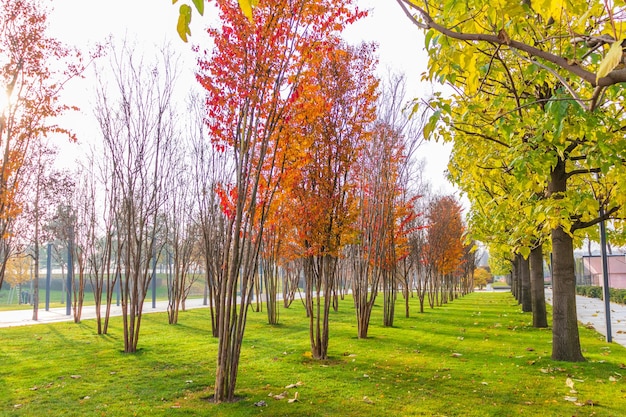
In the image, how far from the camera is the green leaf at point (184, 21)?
1715 millimetres

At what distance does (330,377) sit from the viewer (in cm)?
732

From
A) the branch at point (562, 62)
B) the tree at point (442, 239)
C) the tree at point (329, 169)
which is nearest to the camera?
the branch at point (562, 62)

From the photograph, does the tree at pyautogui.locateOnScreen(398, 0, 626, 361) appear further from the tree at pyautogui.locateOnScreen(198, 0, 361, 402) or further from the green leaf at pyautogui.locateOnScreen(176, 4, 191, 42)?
the tree at pyautogui.locateOnScreen(198, 0, 361, 402)

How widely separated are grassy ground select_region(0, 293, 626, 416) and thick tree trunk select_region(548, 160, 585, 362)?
0.30 meters

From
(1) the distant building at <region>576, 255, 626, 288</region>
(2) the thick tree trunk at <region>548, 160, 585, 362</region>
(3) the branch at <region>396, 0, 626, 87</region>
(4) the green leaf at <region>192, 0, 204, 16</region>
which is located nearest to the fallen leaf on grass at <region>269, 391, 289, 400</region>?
(2) the thick tree trunk at <region>548, 160, 585, 362</region>

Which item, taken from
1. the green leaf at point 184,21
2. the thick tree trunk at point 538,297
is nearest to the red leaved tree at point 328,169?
the green leaf at point 184,21

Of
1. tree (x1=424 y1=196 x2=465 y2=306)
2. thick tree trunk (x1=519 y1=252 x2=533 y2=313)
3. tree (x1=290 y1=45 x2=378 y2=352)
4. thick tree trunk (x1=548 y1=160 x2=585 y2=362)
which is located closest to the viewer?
thick tree trunk (x1=548 y1=160 x2=585 y2=362)

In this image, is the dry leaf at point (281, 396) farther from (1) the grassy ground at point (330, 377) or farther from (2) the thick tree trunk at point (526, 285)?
(2) the thick tree trunk at point (526, 285)

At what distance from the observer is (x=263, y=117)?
6.37m

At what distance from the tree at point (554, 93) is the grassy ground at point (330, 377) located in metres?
1.67

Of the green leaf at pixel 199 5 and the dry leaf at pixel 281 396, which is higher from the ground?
the green leaf at pixel 199 5

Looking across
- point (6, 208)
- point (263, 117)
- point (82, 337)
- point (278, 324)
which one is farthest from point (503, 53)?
point (82, 337)

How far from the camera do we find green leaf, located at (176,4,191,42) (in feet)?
5.63

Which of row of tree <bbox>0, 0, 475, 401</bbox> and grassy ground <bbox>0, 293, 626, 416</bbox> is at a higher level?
Result: row of tree <bbox>0, 0, 475, 401</bbox>
